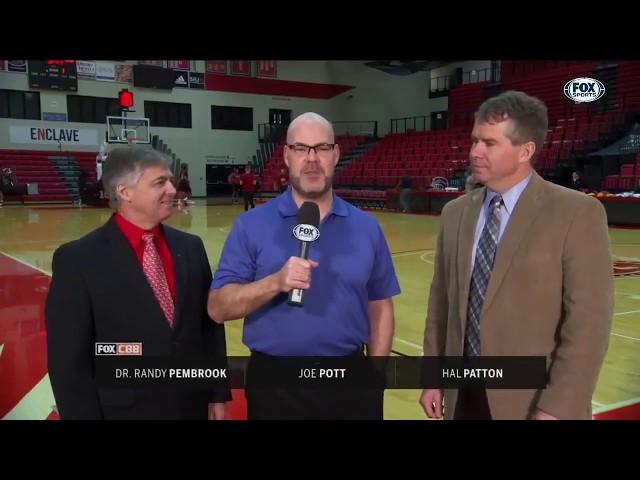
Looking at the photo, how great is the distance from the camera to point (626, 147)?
10750mm

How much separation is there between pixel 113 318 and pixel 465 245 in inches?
46.8

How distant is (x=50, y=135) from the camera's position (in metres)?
12.2

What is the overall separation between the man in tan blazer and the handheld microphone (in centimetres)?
51

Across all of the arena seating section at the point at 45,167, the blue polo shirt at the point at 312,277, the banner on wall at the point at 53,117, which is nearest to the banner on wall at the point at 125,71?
the blue polo shirt at the point at 312,277

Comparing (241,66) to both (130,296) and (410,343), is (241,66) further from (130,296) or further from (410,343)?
(410,343)

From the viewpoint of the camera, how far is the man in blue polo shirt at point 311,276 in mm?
1640

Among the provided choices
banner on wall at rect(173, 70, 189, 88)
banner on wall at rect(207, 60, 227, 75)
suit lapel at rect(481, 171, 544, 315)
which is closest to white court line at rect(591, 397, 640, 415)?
suit lapel at rect(481, 171, 544, 315)

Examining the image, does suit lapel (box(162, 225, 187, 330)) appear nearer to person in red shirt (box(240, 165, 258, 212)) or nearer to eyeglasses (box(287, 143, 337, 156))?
eyeglasses (box(287, 143, 337, 156))

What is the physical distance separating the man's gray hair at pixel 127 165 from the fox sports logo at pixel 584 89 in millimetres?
Answer: 2369

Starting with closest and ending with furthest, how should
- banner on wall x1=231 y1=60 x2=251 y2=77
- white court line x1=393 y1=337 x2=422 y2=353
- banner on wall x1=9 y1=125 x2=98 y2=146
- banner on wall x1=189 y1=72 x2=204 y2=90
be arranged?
banner on wall x1=231 y1=60 x2=251 y2=77, banner on wall x1=189 y1=72 x2=204 y2=90, white court line x1=393 y1=337 x2=422 y2=353, banner on wall x1=9 y1=125 x2=98 y2=146

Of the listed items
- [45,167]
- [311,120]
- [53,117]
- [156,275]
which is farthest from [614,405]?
[53,117]

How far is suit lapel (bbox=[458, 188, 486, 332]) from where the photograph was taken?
5.51 ft
